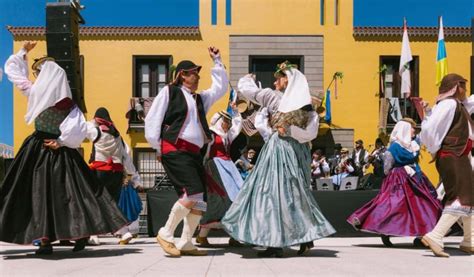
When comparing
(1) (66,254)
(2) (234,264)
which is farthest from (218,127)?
(2) (234,264)

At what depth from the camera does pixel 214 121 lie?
7711mm

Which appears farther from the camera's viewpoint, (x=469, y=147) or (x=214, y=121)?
(x=214, y=121)

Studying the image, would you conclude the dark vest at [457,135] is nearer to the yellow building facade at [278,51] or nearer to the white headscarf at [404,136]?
the white headscarf at [404,136]

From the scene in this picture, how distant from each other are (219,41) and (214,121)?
42.1ft

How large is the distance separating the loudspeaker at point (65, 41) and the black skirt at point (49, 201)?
4.77 feet

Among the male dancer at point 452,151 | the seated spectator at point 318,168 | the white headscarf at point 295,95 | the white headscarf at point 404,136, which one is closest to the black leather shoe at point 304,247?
the male dancer at point 452,151

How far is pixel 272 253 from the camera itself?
529 cm

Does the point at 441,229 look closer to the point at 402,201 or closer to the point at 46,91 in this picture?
the point at 402,201

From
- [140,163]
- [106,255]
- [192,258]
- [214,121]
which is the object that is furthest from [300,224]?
[140,163]

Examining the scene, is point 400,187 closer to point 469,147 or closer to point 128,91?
point 469,147

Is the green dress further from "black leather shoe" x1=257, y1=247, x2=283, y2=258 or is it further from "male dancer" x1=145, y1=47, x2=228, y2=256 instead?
"male dancer" x1=145, y1=47, x2=228, y2=256

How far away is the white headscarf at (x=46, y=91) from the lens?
537 cm

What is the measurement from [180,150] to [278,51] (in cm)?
1511

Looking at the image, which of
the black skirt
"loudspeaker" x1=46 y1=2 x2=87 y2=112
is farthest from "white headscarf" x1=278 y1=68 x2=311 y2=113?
"loudspeaker" x1=46 y1=2 x2=87 y2=112
